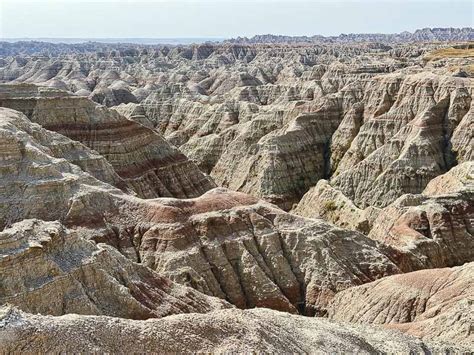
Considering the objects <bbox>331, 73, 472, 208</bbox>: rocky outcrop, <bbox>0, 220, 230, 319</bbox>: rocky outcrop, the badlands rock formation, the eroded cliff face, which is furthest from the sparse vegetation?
<bbox>0, 220, 230, 319</bbox>: rocky outcrop

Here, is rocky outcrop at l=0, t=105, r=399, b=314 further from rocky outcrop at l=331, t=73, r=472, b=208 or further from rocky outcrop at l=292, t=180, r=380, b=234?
rocky outcrop at l=331, t=73, r=472, b=208

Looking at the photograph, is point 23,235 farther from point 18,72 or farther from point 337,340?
point 18,72

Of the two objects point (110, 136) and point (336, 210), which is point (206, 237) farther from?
point (110, 136)

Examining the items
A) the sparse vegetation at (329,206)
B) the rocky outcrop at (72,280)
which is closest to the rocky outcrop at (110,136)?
the sparse vegetation at (329,206)

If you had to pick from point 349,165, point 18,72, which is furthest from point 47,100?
point 18,72

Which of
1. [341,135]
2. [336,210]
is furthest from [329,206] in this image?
[341,135]
